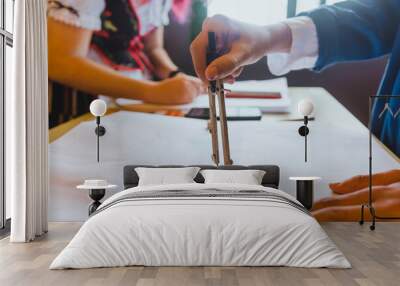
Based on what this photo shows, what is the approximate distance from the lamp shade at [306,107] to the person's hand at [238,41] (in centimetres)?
79

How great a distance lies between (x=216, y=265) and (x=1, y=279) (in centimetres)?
165

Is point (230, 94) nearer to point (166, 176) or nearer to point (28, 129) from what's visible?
point (166, 176)

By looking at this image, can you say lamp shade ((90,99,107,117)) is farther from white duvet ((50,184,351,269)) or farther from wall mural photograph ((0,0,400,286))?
white duvet ((50,184,351,269))

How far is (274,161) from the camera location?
7.74 metres

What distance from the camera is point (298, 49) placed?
780 centimetres

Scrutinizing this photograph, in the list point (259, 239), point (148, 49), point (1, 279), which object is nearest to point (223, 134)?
point (148, 49)

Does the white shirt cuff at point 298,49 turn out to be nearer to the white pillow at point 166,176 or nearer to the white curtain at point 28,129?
the white pillow at point 166,176

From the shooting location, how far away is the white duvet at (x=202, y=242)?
15.6 feet

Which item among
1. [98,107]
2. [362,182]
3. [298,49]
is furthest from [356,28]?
[98,107]

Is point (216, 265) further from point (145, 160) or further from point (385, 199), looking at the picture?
point (385, 199)

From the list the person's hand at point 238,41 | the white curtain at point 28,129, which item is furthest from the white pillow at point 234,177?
the white curtain at point 28,129

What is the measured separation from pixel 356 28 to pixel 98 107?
11.5 feet

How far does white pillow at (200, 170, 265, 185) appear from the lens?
22.8 feet

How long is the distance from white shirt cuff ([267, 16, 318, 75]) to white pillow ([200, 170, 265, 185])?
4.99 feet
